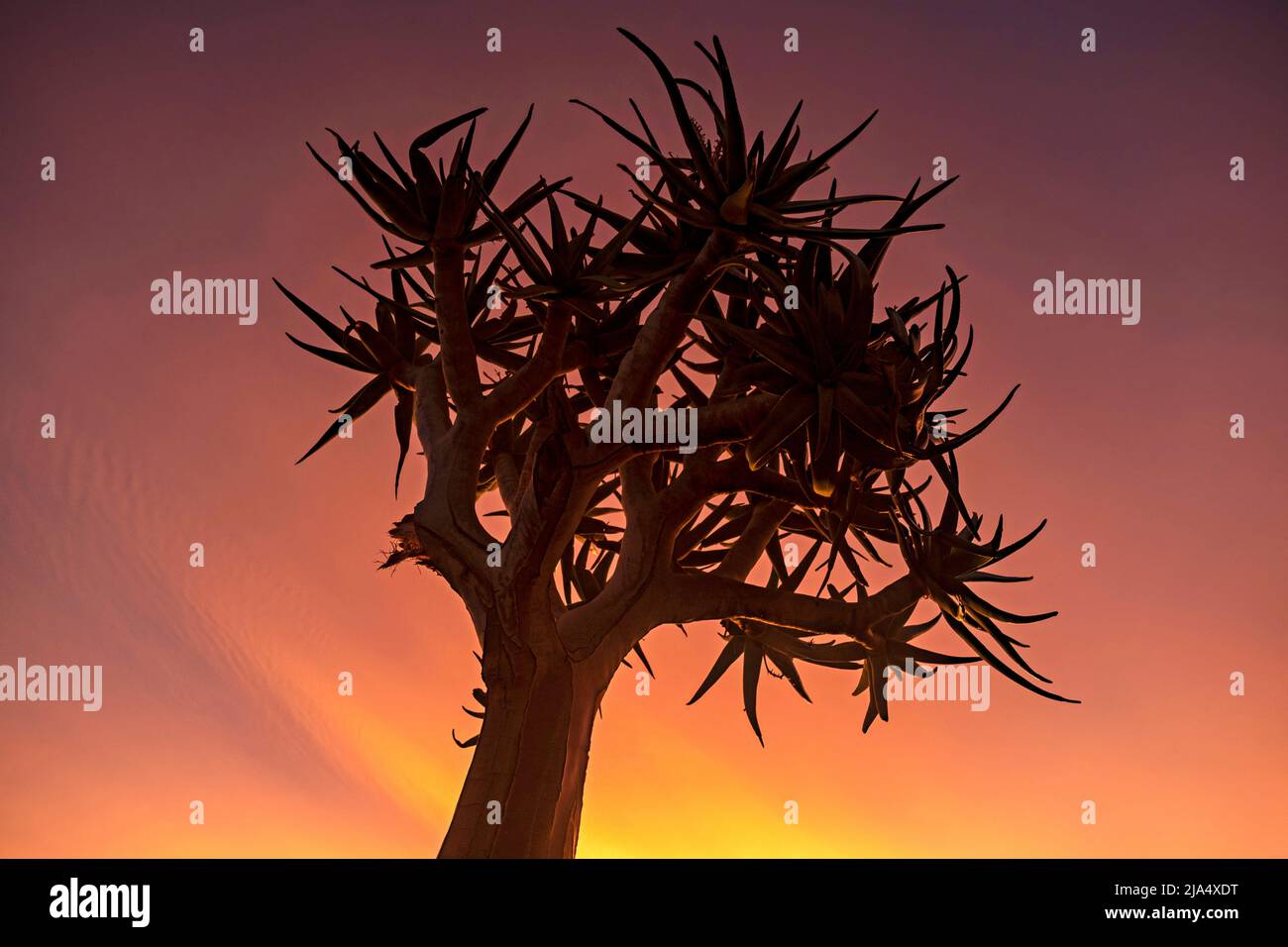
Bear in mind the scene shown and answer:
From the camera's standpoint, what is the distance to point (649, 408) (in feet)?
26.3

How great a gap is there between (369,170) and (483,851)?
521cm

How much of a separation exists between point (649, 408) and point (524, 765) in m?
2.93

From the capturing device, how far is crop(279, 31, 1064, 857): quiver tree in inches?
277

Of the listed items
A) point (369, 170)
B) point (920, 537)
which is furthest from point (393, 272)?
point (920, 537)
